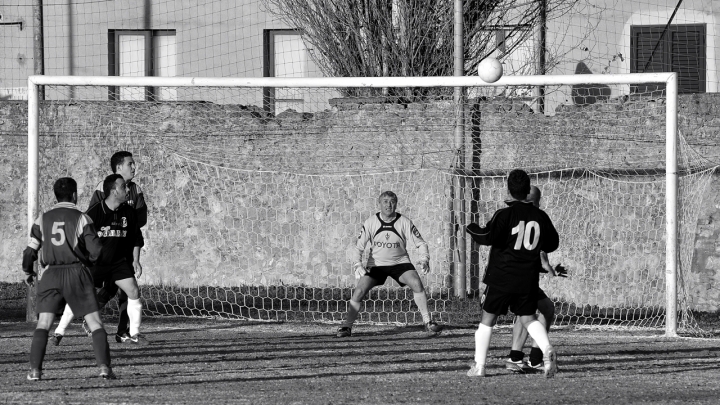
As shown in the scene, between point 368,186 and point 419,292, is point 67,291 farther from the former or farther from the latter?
point 368,186

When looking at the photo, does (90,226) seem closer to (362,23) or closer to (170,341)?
(170,341)

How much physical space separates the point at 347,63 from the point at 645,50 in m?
5.04

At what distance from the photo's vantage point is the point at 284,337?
35.3 feet

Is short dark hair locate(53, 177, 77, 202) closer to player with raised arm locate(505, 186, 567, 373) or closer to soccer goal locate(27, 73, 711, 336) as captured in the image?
player with raised arm locate(505, 186, 567, 373)

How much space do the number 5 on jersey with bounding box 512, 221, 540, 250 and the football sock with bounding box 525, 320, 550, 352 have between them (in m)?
0.56

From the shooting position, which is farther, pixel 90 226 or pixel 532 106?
pixel 532 106

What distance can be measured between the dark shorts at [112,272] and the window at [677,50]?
32.8 ft

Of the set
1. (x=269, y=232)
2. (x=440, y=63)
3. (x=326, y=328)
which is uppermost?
(x=440, y=63)

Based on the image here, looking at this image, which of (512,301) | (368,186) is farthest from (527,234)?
(368,186)

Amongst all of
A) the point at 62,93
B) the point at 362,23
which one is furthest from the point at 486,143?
the point at 62,93

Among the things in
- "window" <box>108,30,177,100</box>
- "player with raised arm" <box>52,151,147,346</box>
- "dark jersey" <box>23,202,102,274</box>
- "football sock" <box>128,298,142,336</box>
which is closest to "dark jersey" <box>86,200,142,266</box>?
"player with raised arm" <box>52,151,147,346</box>

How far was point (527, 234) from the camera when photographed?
8102mm

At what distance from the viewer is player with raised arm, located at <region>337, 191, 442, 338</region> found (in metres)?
10.9

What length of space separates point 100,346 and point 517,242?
10.0 ft
